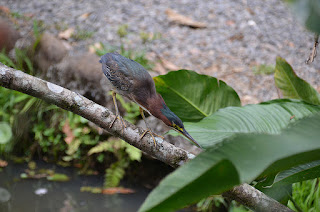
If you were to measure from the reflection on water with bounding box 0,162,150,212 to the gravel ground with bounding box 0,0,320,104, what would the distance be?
1.81m

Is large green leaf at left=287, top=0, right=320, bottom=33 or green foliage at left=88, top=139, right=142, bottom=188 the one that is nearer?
large green leaf at left=287, top=0, right=320, bottom=33

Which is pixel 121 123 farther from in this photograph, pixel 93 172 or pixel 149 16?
pixel 149 16

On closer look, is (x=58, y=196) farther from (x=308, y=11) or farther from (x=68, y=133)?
Result: (x=308, y=11)

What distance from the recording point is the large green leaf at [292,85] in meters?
2.30

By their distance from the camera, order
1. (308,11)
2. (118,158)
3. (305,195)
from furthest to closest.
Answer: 1. (118,158)
2. (305,195)
3. (308,11)

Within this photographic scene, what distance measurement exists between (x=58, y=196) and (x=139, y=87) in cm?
242

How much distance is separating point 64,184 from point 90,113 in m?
2.74

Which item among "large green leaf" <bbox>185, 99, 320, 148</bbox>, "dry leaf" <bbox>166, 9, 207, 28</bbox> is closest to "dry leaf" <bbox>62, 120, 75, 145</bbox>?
"large green leaf" <bbox>185, 99, 320, 148</bbox>

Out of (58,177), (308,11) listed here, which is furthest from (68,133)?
(308,11)

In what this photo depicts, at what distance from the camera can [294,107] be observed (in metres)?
1.96

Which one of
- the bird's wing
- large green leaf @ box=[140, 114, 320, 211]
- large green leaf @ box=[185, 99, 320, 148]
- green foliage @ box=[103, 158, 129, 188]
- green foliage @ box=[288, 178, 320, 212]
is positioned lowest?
green foliage @ box=[103, 158, 129, 188]

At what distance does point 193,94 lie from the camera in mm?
2250

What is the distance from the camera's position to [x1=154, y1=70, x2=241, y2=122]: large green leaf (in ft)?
7.11

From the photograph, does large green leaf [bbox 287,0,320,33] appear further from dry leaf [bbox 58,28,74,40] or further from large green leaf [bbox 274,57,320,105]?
dry leaf [bbox 58,28,74,40]
